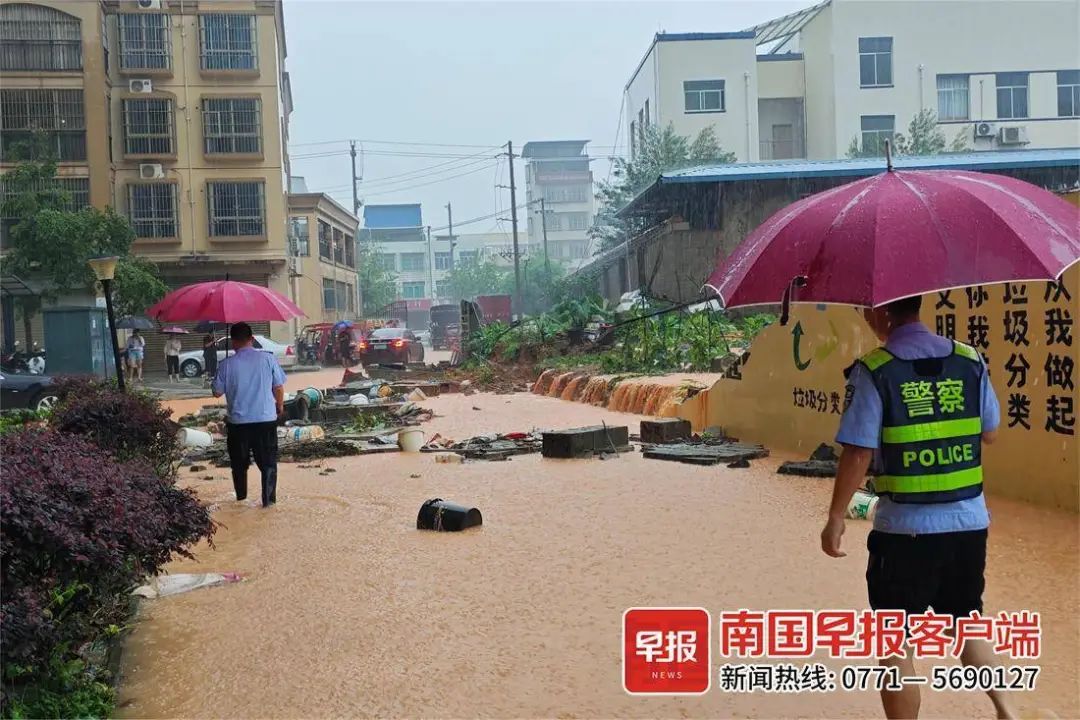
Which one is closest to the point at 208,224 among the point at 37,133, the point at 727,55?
the point at 37,133

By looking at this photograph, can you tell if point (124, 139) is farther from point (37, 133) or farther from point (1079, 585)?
point (1079, 585)

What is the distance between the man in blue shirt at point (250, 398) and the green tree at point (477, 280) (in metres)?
60.4

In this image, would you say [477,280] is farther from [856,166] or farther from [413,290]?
[856,166]

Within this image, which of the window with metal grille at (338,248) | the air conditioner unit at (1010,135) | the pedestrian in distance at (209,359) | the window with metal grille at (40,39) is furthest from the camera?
the window with metal grille at (338,248)

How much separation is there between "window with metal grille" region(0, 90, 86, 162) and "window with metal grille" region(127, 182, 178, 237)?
7.25ft

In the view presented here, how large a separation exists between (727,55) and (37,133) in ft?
86.3

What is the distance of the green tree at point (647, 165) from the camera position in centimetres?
3622

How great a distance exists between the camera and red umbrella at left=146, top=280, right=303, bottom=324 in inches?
379

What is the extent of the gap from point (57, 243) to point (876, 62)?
32.2 metres

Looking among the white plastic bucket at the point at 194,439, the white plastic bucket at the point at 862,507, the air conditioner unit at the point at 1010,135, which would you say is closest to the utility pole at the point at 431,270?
the air conditioner unit at the point at 1010,135

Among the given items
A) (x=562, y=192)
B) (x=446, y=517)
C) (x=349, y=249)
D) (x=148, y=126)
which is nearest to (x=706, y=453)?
(x=446, y=517)

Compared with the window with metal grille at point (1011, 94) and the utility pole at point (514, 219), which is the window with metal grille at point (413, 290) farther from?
the window with metal grille at point (1011, 94)

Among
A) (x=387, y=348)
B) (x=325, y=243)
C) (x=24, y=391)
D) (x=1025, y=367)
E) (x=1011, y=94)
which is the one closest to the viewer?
(x=1025, y=367)

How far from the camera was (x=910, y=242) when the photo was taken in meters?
3.40
